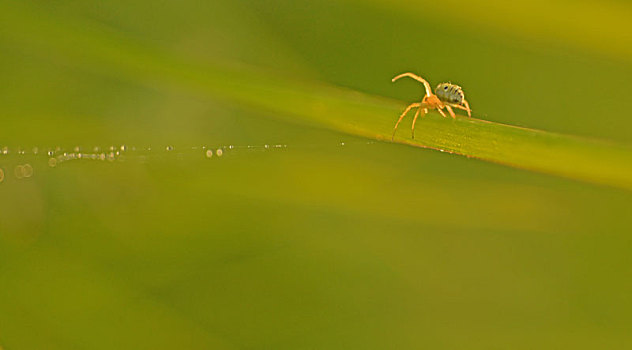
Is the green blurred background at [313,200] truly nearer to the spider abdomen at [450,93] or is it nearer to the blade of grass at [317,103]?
the blade of grass at [317,103]

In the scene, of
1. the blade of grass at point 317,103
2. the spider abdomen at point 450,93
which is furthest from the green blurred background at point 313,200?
the spider abdomen at point 450,93

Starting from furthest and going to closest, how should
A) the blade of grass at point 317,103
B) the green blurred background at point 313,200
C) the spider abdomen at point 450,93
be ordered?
the green blurred background at point 313,200
the spider abdomen at point 450,93
the blade of grass at point 317,103

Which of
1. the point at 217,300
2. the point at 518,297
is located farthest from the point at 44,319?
the point at 518,297

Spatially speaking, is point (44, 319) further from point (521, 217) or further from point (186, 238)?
point (521, 217)

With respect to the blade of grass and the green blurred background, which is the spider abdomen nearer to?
the blade of grass

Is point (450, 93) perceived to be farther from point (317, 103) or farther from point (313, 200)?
point (313, 200)

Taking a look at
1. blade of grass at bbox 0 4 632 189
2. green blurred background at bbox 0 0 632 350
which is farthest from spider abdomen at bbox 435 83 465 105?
green blurred background at bbox 0 0 632 350

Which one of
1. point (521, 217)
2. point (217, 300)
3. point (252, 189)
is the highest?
point (252, 189)
